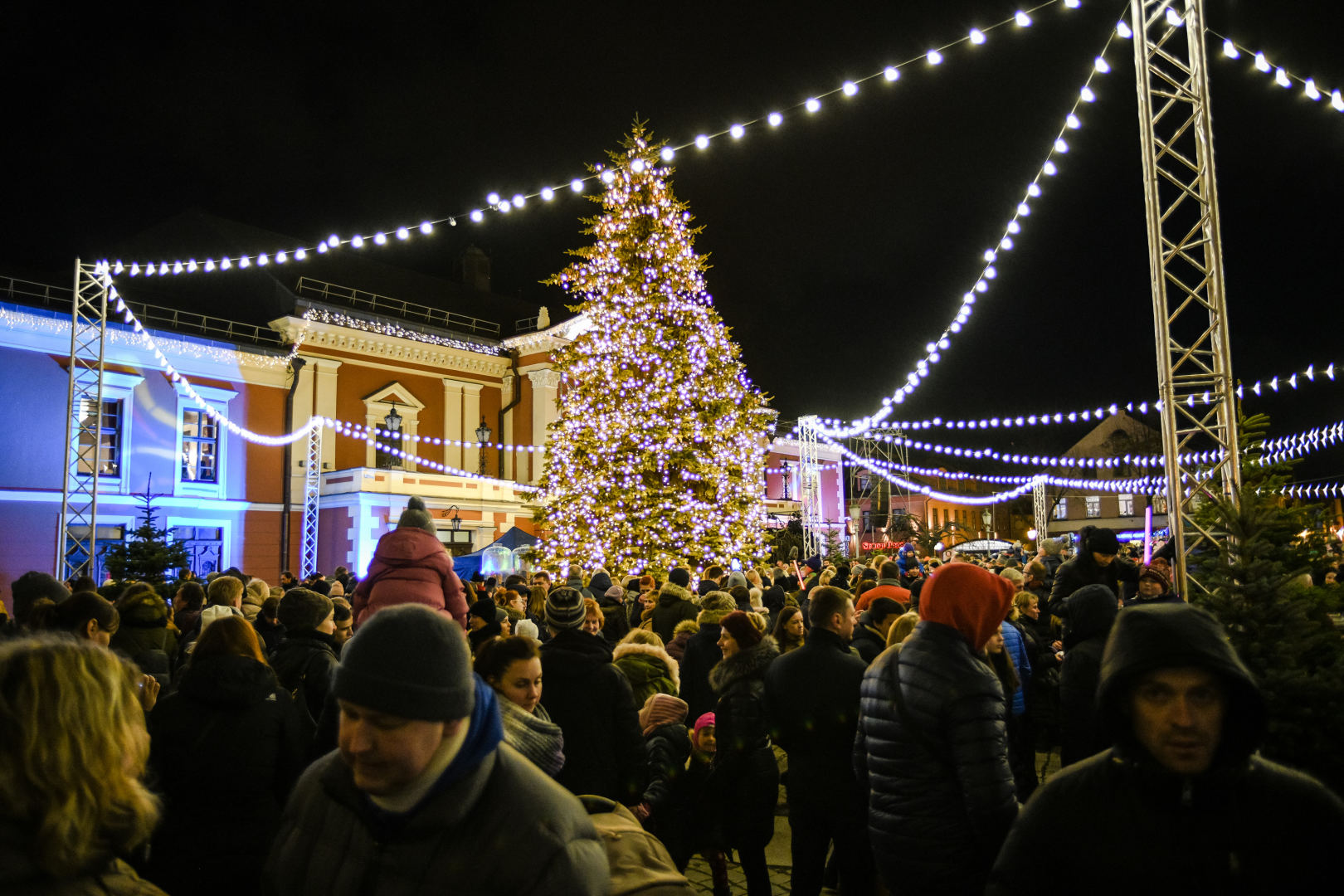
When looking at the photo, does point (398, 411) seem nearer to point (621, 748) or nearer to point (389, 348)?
point (389, 348)

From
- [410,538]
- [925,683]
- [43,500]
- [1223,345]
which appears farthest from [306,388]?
[925,683]

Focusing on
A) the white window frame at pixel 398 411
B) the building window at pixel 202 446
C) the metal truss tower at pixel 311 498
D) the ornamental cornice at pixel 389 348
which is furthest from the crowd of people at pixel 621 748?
the white window frame at pixel 398 411

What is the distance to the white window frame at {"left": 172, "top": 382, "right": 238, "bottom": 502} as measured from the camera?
21.8 m

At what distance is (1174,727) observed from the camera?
5.60ft

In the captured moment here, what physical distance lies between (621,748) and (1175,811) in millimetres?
2529

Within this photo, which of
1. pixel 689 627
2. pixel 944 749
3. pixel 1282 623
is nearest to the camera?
pixel 944 749

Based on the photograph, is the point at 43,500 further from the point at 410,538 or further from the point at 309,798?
the point at 309,798

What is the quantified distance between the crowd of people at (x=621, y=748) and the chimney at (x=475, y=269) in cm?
2913

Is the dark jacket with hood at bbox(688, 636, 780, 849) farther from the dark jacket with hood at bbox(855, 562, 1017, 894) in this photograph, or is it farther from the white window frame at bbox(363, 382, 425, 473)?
the white window frame at bbox(363, 382, 425, 473)

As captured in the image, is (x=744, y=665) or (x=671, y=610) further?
(x=671, y=610)

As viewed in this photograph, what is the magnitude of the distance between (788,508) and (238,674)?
35.9m

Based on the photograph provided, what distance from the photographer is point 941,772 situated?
2887 mm

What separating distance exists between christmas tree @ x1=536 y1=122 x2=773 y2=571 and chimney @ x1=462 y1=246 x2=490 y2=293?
18.9 metres

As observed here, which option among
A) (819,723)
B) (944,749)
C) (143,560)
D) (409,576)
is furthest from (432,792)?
(143,560)
